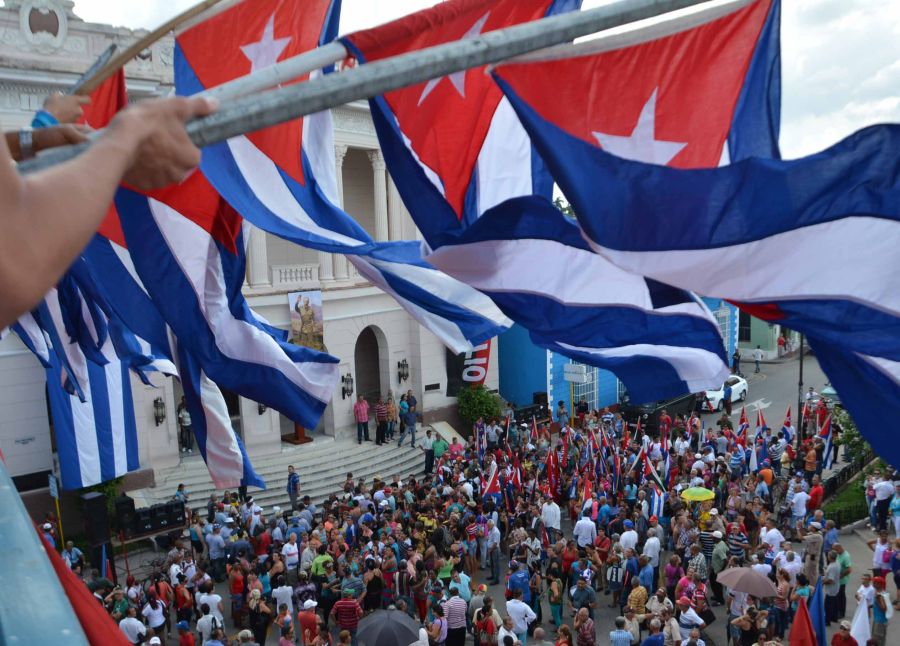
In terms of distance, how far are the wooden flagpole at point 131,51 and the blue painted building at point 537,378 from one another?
26614 mm

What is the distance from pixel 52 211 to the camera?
1.32m

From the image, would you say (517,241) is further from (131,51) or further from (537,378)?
(537,378)

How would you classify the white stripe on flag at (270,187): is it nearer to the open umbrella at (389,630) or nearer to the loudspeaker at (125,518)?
the open umbrella at (389,630)

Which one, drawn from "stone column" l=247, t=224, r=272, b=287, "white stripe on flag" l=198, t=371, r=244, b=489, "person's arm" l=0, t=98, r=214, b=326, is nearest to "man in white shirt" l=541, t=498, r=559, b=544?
"white stripe on flag" l=198, t=371, r=244, b=489

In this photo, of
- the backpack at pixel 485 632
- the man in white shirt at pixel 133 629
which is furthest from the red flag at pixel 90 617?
the man in white shirt at pixel 133 629

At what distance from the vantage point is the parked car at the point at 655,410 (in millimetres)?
26688

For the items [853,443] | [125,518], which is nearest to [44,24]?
[125,518]

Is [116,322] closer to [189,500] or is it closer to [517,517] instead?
[517,517]

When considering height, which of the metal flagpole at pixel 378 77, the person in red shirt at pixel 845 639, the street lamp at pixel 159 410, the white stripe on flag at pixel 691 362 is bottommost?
the person in red shirt at pixel 845 639

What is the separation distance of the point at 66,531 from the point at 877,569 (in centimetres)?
1887

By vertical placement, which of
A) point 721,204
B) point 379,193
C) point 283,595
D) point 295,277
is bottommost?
point 283,595

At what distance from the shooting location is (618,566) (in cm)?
1399

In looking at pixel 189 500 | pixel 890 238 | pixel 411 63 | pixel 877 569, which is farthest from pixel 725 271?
pixel 189 500

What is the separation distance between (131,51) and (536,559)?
39.9 ft
